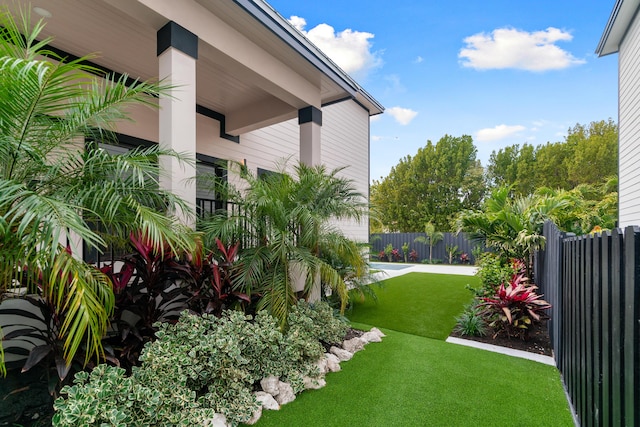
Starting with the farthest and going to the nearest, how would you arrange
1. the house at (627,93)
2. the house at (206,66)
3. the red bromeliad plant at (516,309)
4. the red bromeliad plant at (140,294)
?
the house at (627,93) → the red bromeliad plant at (516,309) → the house at (206,66) → the red bromeliad plant at (140,294)

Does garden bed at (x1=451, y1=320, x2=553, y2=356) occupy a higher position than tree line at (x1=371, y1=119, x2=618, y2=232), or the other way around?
tree line at (x1=371, y1=119, x2=618, y2=232)

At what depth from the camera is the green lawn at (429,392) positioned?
93.7 inches

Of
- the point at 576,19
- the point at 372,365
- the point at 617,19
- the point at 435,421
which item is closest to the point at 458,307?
the point at 372,365

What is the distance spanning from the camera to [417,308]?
5.81 m

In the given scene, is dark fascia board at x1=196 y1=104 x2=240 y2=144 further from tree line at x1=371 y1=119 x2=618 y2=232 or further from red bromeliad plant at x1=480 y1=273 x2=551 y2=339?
tree line at x1=371 y1=119 x2=618 y2=232

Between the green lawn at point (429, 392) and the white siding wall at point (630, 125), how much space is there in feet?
17.9

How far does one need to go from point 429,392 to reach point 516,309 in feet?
6.94

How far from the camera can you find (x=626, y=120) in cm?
696

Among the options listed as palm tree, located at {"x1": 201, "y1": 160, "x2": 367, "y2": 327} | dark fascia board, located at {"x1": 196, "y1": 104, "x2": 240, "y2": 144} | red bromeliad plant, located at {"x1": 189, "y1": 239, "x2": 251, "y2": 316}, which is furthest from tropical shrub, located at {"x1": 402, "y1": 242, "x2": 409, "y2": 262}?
red bromeliad plant, located at {"x1": 189, "y1": 239, "x2": 251, "y2": 316}

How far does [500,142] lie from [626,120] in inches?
730

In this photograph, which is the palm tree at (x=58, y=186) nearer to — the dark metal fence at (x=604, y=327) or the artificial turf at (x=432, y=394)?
the artificial turf at (x=432, y=394)

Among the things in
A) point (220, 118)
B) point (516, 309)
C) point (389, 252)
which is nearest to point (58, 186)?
point (220, 118)

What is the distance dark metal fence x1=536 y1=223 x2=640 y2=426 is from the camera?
128cm

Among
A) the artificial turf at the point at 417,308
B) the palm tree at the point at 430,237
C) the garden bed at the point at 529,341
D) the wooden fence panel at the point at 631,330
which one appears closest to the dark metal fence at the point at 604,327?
the wooden fence panel at the point at 631,330
